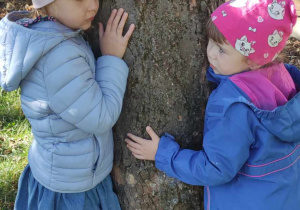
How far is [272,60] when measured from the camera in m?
1.99

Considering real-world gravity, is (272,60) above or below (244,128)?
above

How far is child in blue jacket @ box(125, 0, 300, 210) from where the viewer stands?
6.10 feet

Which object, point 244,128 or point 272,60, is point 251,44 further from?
point 244,128

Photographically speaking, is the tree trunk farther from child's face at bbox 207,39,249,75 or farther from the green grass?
the green grass

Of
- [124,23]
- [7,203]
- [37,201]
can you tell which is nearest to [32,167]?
[37,201]

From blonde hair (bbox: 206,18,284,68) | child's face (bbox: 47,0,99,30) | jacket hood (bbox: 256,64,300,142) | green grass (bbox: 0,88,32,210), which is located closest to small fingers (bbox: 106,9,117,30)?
child's face (bbox: 47,0,99,30)

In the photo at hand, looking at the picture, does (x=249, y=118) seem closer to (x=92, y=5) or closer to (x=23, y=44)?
(x=92, y=5)

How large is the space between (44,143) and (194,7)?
3.35ft

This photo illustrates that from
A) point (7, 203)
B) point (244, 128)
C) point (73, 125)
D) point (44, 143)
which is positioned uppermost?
point (244, 128)

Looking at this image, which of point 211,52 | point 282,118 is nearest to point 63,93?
point 211,52

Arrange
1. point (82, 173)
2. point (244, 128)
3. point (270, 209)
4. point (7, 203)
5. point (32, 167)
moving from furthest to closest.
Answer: point (7, 203)
point (32, 167)
point (82, 173)
point (270, 209)
point (244, 128)

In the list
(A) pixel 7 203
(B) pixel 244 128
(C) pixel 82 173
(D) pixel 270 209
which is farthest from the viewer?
(A) pixel 7 203

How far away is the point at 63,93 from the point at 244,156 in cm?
86

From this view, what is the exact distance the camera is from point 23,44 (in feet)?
6.06
